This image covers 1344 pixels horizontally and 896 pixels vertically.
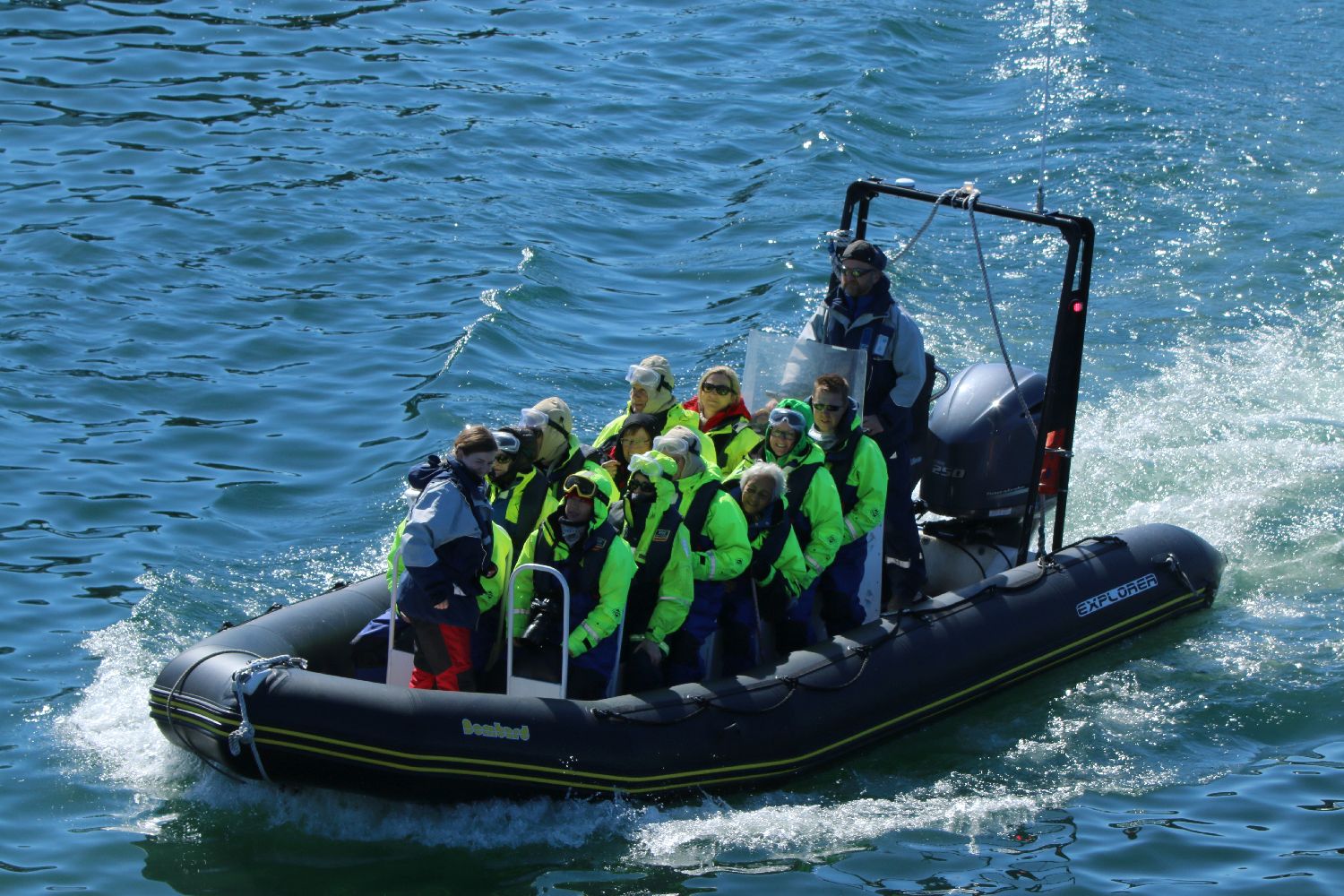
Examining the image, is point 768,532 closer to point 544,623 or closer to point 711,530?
point 711,530

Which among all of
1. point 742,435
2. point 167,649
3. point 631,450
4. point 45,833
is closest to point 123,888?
point 45,833

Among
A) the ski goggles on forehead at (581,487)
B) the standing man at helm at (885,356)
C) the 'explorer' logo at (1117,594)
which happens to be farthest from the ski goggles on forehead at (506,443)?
the 'explorer' logo at (1117,594)

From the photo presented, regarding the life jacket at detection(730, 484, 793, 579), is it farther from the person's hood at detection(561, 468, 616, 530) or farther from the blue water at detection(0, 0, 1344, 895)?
the blue water at detection(0, 0, 1344, 895)

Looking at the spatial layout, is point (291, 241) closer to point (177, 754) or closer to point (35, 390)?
point (35, 390)

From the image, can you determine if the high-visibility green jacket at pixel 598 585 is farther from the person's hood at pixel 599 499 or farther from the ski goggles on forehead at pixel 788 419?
the ski goggles on forehead at pixel 788 419

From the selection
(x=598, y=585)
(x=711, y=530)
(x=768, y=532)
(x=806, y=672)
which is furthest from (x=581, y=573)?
(x=806, y=672)

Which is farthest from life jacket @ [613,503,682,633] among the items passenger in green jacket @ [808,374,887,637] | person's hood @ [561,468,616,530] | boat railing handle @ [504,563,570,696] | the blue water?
passenger in green jacket @ [808,374,887,637]

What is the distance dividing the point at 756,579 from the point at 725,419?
977 millimetres

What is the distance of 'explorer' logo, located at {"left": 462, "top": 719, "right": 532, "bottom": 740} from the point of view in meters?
6.35

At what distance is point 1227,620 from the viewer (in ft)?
28.6

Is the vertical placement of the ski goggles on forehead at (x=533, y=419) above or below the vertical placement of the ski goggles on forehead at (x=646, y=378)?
below

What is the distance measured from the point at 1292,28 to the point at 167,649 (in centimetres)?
1486

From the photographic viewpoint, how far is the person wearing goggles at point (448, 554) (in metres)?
6.21

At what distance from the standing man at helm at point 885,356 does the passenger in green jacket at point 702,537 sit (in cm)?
120
